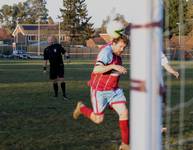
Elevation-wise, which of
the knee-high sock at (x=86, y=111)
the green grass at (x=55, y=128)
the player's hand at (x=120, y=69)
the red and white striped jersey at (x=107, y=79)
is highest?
the player's hand at (x=120, y=69)

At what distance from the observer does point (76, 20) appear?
92375 mm

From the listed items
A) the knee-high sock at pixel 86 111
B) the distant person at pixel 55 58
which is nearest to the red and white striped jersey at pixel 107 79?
the knee-high sock at pixel 86 111

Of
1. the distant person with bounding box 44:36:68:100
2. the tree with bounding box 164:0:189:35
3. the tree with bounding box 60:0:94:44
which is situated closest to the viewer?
the tree with bounding box 164:0:189:35

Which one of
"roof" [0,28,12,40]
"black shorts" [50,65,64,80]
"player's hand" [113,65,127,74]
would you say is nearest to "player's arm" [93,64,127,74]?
"player's hand" [113,65,127,74]

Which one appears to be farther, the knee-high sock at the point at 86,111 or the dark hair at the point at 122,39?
the knee-high sock at the point at 86,111

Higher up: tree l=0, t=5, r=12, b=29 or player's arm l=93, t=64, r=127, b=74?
tree l=0, t=5, r=12, b=29

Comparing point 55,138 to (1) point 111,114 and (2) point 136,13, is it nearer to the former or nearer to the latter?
(1) point 111,114

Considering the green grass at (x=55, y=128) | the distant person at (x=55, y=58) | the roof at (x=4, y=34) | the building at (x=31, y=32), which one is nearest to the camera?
the green grass at (x=55, y=128)

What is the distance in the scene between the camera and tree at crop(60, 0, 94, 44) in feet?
301

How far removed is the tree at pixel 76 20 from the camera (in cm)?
9169

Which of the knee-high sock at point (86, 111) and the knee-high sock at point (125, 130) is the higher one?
the knee-high sock at point (86, 111)

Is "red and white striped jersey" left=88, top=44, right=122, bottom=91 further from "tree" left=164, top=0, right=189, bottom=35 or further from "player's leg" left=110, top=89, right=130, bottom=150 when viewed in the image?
"tree" left=164, top=0, right=189, bottom=35

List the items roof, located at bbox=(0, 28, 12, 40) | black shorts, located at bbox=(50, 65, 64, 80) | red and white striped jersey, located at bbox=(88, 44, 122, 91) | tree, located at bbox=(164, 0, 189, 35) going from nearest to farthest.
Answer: tree, located at bbox=(164, 0, 189, 35)
red and white striped jersey, located at bbox=(88, 44, 122, 91)
black shorts, located at bbox=(50, 65, 64, 80)
roof, located at bbox=(0, 28, 12, 40)

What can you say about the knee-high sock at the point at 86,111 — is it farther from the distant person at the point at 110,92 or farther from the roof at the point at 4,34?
the roof at the point at 4,34
